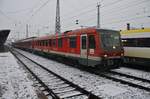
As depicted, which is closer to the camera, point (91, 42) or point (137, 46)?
point (91, 42)

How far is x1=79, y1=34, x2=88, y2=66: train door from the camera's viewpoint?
13.5 metres

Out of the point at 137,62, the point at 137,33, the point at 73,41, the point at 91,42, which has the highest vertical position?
the point at 137,33

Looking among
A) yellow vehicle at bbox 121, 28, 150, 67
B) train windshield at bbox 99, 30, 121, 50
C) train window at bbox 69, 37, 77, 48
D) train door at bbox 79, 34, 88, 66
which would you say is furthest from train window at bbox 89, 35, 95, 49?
yellow vehicle at bbox 121, 28, 150, 67

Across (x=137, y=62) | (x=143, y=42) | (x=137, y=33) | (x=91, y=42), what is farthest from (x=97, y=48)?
(x=137, y=62)

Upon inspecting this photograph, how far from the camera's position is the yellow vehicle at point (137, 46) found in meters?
14.5

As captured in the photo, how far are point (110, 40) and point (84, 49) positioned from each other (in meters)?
1.84

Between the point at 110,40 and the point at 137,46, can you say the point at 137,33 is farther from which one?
the point at 110,40

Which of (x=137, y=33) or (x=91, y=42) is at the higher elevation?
(x=137, y=33)

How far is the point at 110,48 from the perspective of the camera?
1284cm

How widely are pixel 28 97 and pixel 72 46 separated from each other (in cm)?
868

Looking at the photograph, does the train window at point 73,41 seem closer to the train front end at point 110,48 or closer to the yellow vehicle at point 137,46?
the train front end at point 110,48

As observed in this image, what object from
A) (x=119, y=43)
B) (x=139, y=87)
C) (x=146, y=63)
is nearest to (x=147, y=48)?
(x=146, y=63)

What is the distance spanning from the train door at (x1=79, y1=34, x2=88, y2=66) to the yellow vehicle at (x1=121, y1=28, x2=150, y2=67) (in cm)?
430

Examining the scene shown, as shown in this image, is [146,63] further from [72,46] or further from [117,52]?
[72,46]
